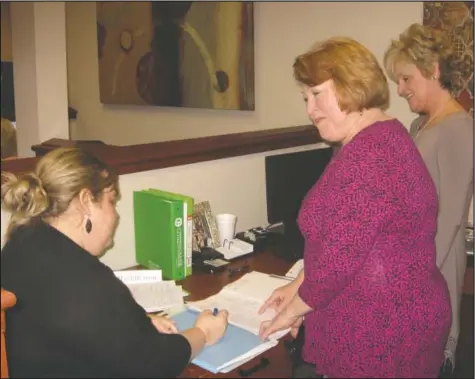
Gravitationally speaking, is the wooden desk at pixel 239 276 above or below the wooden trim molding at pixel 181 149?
below

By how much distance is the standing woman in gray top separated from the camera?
1.95m

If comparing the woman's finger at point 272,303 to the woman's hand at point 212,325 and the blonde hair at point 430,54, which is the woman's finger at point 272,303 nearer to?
the woman's hand at point 212,325

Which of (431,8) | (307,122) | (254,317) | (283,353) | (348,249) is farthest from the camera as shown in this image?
(307,122)

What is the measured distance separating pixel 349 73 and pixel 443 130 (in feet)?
2.54

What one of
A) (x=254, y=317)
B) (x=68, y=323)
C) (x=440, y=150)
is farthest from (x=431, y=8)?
(x=68, y=323)

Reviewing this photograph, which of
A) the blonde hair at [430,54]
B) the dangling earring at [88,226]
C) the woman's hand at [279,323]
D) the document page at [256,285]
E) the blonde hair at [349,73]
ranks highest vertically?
the blonde hair at [430,54]

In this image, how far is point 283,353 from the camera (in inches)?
57.9

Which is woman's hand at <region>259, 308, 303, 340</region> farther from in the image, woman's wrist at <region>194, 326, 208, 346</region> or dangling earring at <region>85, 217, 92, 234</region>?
dangling earring at <region>85, 217, 92, 234</region>

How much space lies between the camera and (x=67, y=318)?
1.12m

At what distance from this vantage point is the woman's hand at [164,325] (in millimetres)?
1482

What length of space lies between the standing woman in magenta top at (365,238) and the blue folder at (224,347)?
4.0 inches

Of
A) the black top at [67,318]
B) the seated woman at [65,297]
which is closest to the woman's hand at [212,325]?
the seated woman at [65,297]

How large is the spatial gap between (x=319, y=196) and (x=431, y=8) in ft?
5.75

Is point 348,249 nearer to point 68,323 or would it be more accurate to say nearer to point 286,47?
point 68,323
